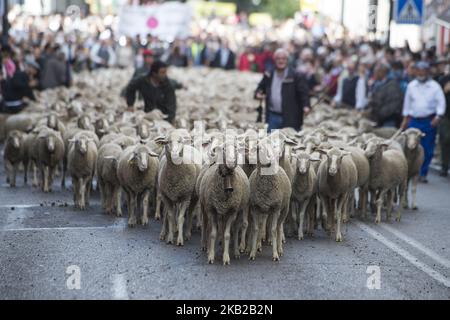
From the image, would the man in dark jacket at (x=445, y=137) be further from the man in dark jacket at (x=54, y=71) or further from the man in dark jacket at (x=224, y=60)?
the man in dark jacket at (x=224, y=60)

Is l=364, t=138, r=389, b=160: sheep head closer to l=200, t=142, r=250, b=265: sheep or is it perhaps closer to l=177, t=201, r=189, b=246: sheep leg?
l=177, t=201, r=189, b=246: sheep leg

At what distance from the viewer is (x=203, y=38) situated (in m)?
45.2

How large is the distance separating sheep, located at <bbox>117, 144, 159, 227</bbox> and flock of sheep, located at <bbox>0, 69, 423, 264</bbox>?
1 cm

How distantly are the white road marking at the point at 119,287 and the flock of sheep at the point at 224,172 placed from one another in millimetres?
1142

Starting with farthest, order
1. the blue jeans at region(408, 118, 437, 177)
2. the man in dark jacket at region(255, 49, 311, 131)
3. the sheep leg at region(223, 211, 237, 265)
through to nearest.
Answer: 1. the blue jeans at region(408, 118, 437, 177)
2. the man in dark jacket at region(255, 49, 311, 131)
3. the sheep leg at region(223, 211, 237, 265)

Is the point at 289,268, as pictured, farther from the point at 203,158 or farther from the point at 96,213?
the point at 96,213

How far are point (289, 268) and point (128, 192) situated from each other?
3.49 metres

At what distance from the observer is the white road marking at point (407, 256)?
9.50m

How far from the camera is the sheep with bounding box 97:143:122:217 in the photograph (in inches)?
520

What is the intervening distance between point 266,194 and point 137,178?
8.72 ft

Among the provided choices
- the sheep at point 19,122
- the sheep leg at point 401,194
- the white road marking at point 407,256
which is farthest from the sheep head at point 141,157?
the sheep at point 19,122

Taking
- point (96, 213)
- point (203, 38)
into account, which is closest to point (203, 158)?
point (96, 213)

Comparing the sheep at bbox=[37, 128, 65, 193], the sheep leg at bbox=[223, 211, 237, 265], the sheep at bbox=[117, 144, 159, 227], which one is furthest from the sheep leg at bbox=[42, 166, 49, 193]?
the sheep leg at bbox=[223, 211, 237, 265]
